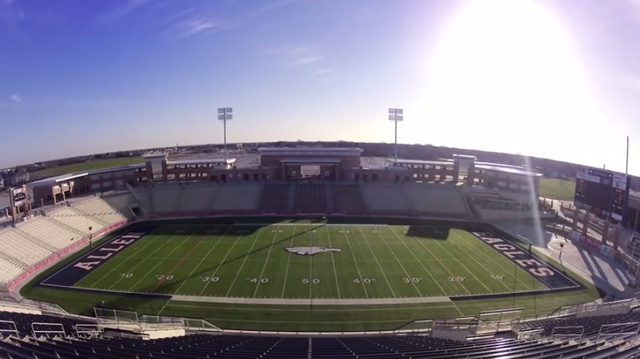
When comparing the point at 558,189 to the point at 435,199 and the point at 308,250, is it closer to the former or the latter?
the point at 435,199

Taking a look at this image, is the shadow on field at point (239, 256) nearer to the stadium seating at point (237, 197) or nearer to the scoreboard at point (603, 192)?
the stadium seating at point (237, 197)

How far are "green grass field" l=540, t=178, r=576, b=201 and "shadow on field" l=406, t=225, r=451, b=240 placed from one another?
20688 mm

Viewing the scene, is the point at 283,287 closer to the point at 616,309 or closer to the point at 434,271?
the point at 434,271

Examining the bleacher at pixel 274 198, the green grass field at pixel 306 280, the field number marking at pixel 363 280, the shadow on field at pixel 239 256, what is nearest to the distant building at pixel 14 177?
the green grass field at pixel 306 280

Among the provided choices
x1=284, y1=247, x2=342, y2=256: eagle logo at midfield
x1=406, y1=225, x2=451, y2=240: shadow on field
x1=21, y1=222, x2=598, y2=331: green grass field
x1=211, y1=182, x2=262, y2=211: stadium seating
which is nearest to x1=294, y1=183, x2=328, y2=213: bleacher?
x1=211, y1=182, x2=262, y2=211: stadium seating

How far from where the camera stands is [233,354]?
37.6 ft

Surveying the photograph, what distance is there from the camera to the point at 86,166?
72.9m

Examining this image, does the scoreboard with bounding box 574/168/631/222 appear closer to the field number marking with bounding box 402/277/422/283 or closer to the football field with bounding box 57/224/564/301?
the football field with bounding box 57/224/564/301

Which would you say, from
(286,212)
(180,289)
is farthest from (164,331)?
(286,212)

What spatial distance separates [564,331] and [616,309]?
785 centimetres

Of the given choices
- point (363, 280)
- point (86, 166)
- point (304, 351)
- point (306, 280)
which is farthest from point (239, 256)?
point (86, 166)

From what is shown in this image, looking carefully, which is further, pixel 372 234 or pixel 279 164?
pixel 279 164

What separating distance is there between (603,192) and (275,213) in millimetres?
30346

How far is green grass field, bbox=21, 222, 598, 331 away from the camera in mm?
21906
